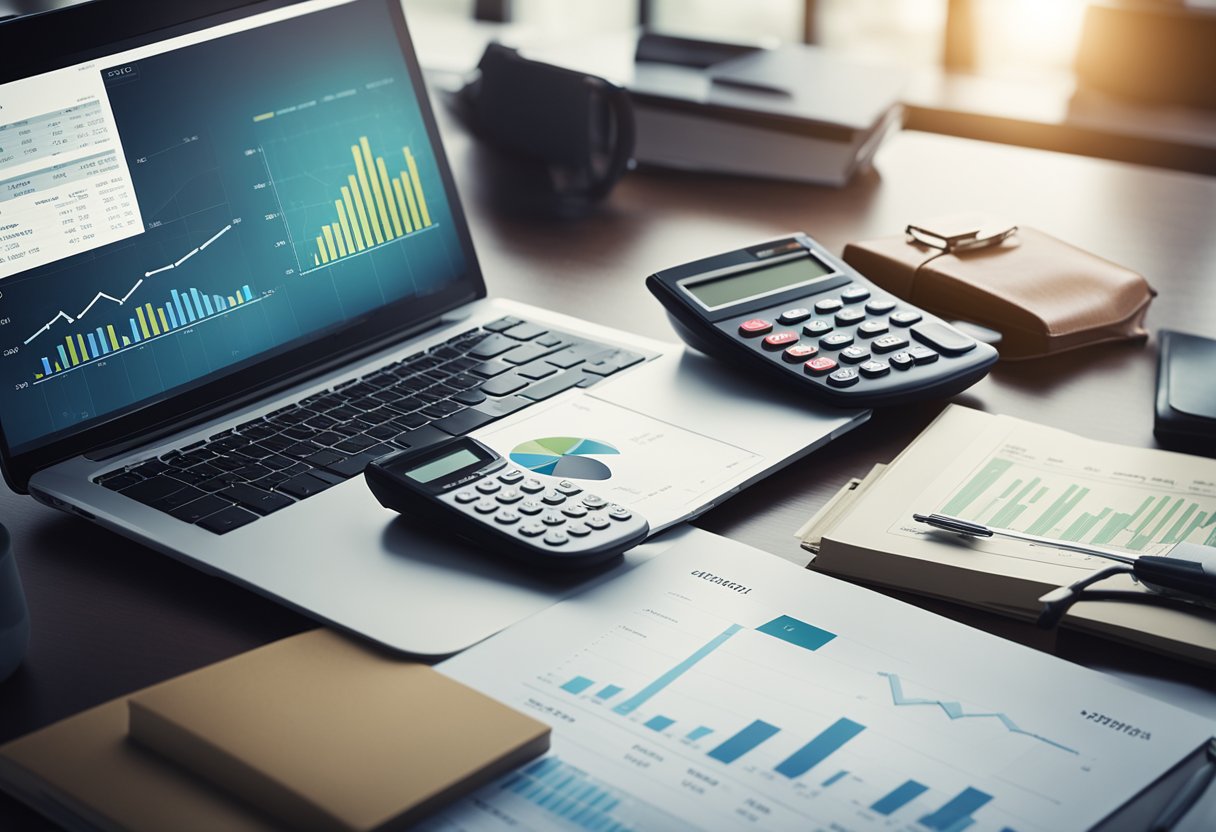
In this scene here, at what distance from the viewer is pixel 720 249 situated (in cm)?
129

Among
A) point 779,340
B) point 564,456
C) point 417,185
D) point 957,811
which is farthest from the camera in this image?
point 417,185

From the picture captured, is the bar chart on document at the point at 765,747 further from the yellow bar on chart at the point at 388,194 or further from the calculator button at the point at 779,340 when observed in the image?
the yellow bar on chart at the point at 388,194

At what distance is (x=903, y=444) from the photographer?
0.87 metres

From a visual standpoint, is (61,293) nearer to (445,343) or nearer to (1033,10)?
(445,343)

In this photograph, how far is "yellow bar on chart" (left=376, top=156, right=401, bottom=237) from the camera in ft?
3.24

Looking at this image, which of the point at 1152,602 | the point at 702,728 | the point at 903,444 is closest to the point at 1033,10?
the point at 903,444

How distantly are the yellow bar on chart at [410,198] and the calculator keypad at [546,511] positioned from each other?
340 mm

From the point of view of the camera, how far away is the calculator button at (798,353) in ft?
2.93

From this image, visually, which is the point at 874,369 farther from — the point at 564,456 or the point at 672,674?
the point at 672,674

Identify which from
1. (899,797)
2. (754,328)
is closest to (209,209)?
(754,328)

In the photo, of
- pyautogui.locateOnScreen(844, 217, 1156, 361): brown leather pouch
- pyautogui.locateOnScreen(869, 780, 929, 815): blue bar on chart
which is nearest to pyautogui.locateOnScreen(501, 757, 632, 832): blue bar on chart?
pyautogui.locateOnScreen(869, 780, 929, 815): blue bar on chart

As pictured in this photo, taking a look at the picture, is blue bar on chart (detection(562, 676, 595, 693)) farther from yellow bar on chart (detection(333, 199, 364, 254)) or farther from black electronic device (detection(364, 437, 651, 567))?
yellow bar on chart (detection(333, 199, 364, 254))

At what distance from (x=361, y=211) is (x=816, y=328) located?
35cm

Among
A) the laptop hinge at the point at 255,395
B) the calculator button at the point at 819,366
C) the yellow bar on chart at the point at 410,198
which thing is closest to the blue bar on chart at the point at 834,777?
the calculator button at the point at 819,366
